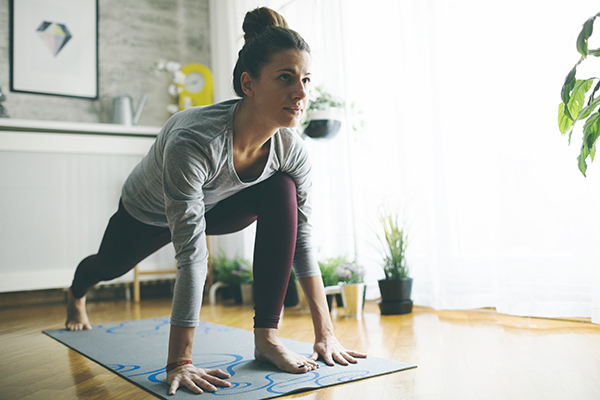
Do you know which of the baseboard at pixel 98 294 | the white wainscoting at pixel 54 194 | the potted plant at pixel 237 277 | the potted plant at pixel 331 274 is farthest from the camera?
the baseboard at pixel 98 294

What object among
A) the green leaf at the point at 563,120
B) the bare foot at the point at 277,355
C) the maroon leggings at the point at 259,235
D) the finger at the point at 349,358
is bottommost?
the finger at the point at 349,358

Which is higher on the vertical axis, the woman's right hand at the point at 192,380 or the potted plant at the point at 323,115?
the potted plant at the point at 323,115

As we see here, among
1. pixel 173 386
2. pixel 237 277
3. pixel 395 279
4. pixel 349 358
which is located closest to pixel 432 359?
pixel 349 358

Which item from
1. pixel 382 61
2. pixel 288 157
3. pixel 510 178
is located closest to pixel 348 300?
pixel 510 178

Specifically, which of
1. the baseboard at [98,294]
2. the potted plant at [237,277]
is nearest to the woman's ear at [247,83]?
the potted plant at [237,277]

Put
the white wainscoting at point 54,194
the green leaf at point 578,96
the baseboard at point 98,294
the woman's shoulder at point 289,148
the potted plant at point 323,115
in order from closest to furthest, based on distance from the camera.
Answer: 1. the green leaf at point 578,96
2. the woman's shoulder at point 289,148
3. the potted plant at point 323,115
4. the white wainscoting at point 54,194
5. the baseboard at point 98,294

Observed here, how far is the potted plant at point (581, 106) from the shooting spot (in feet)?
3.82

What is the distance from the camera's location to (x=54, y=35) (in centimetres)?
381

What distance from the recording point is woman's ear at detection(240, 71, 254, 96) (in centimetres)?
130

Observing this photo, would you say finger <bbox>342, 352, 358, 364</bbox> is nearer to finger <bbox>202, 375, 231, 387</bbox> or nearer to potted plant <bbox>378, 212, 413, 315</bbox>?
finger <bbox>202, 375, 231, 387</bbox>

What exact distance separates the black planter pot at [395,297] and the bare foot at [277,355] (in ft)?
3.21

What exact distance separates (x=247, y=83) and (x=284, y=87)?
12 centimetres

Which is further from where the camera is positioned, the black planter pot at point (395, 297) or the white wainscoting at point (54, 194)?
the white wainscoting at point (54, 194)

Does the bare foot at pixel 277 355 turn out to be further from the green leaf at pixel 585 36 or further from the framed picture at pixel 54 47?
the framed picture at pixel 54 47
